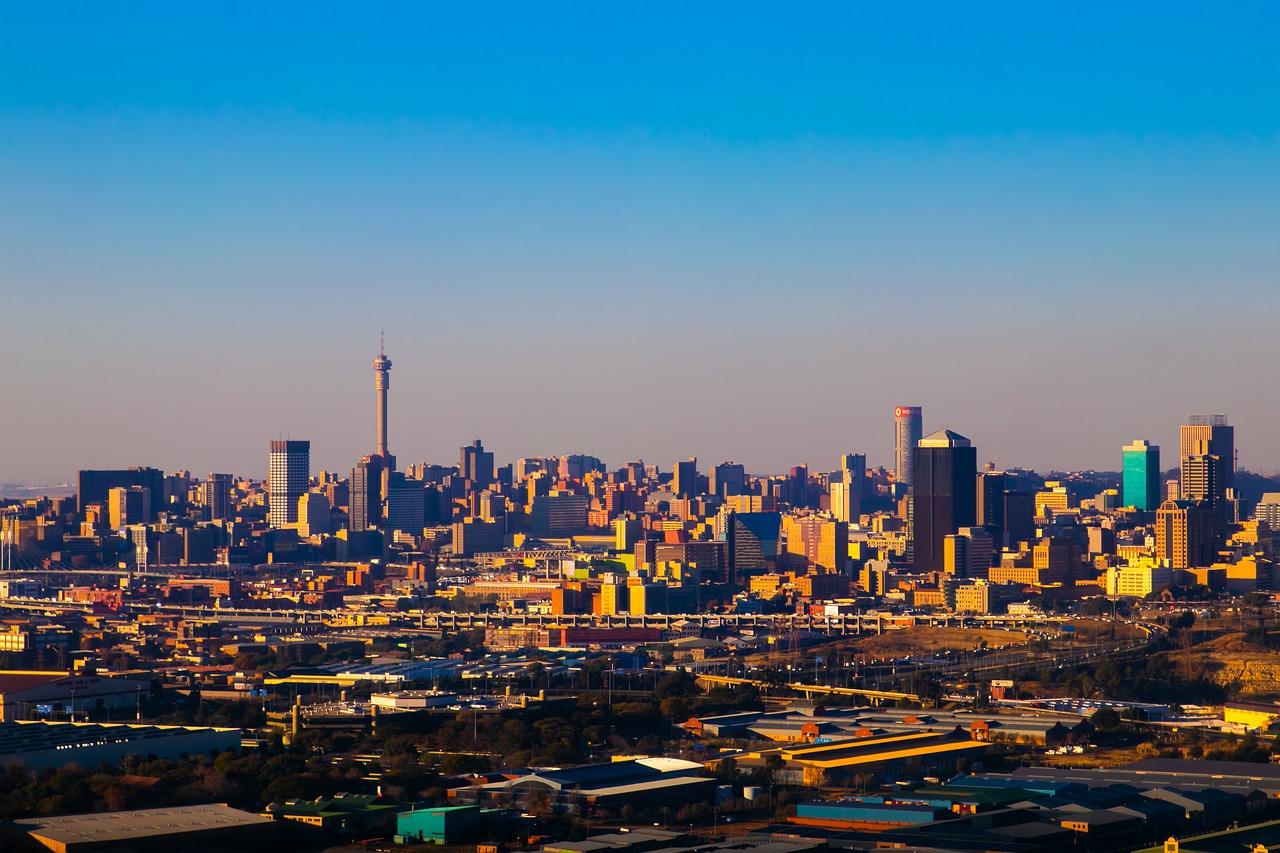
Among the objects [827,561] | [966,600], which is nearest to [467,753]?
[966,600]

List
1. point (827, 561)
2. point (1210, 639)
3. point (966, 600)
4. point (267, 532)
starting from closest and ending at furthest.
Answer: point (1210, 639) < point (966, 600) < point (827, 561) < point (267, 532)

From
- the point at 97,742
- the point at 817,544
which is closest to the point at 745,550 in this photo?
the point at 817,544

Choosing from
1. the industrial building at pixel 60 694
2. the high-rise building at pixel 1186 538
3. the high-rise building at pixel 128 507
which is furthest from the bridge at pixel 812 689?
the high-rise building at pixel 128 507

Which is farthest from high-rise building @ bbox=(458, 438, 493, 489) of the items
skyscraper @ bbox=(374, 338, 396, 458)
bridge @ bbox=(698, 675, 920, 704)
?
bridge @ bbox=(698, 675, 920, 704)

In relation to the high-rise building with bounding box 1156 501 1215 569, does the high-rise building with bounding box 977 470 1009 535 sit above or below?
above

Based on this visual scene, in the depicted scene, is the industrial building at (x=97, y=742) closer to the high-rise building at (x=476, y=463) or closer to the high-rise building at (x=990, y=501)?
the high-rise building at (x=990, y=501)

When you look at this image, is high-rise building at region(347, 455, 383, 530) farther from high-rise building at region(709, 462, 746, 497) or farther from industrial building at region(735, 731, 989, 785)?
industrial building at region(735, 731, 989, 785)

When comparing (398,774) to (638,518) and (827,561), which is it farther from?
(638,518)
